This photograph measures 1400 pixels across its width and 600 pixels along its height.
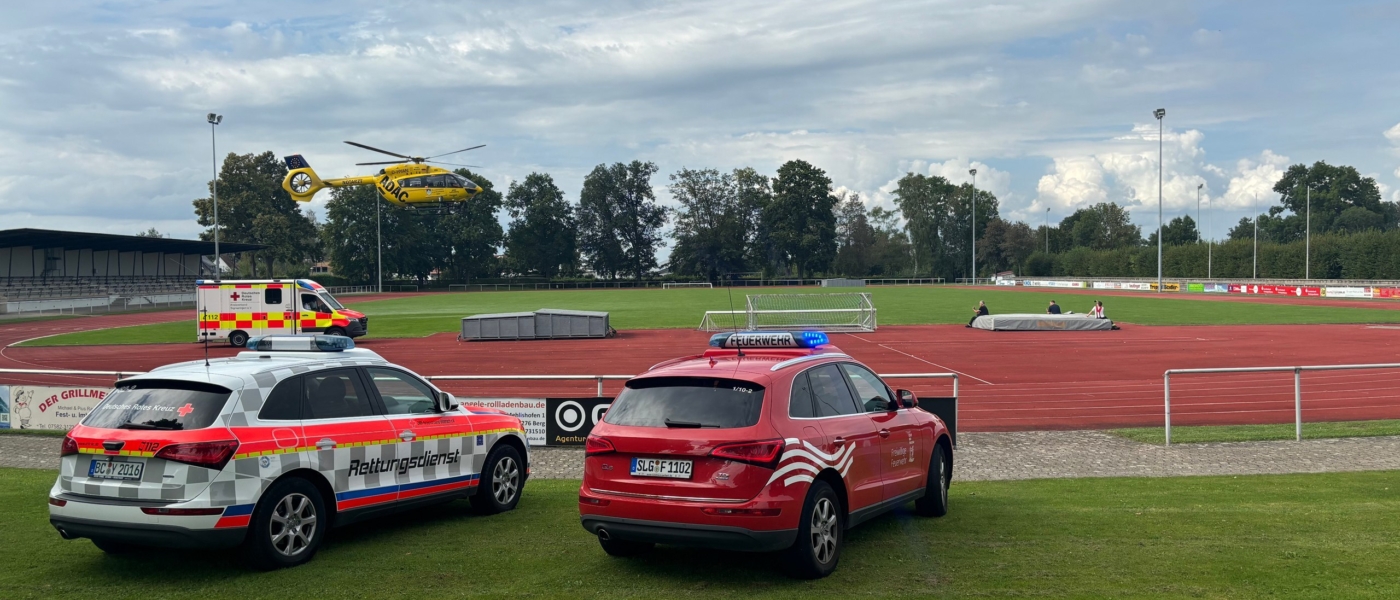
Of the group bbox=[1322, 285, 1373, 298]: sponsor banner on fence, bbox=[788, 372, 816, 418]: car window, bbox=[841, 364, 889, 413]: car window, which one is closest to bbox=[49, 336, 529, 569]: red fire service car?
bbox=[788, 372, 816, 418]: car window

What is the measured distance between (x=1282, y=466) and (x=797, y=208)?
119459 millimetres

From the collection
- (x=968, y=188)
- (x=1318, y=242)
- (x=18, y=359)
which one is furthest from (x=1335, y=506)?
(x=968, y=188)

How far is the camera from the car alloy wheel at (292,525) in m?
6.83

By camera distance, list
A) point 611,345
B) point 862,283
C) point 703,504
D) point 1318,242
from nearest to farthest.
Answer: point 703,504 < point 611,345 < point 1318,242 < point 862,283

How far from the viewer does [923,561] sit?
6.91 meters

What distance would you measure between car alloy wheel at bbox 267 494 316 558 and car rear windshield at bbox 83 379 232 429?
0.78m

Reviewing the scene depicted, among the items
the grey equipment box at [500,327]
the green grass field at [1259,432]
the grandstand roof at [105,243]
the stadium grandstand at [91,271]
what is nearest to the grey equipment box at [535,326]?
the grey equipment box at [500,327]

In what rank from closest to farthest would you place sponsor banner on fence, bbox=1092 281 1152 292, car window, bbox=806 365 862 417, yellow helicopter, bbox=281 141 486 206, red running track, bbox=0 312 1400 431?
car window, bbox=806 365 862 417
red running track, bbox=0 312 1400 431
yellow helicopter, bbox=281 141 486 206
sponsor banner on fence, bbox=1092 281 1152 292

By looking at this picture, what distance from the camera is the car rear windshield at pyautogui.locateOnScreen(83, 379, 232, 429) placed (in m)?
6.64

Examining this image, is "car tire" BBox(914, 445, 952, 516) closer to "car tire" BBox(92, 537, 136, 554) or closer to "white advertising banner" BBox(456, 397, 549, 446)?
"car tire" BBox(92, 537, 136, 554)

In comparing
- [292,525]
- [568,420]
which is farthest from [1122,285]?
[292,525]

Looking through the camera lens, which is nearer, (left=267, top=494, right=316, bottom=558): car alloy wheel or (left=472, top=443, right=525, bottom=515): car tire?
(left=267, top=494, right=316, bottom=558): car alloy wheel

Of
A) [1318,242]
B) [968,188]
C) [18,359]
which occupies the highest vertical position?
[968,188]

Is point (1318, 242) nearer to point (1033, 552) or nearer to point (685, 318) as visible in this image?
point (685, 318)
